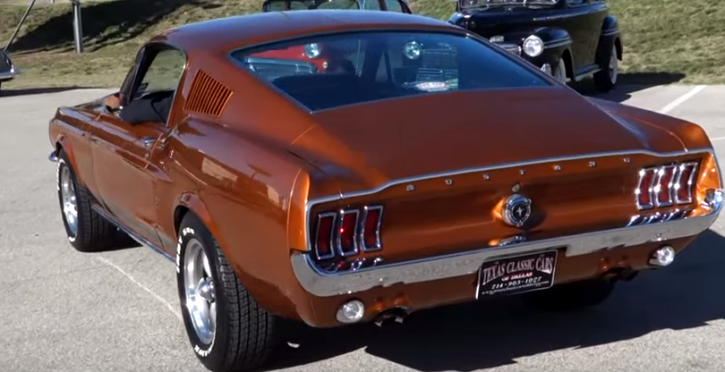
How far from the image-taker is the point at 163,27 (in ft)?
108

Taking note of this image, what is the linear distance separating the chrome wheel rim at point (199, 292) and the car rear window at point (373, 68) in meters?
0.83

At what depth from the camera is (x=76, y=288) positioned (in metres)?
6.87

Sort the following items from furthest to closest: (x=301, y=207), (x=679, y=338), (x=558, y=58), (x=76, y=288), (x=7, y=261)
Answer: (x=558, y=58)
(x=7, y=261)
(x=76, y=288)
(x=679, y=338)
(x=301, y=207)

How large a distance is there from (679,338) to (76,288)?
3.42m

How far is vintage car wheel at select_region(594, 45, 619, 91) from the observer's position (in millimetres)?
15789

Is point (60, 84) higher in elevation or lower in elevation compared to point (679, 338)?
lower

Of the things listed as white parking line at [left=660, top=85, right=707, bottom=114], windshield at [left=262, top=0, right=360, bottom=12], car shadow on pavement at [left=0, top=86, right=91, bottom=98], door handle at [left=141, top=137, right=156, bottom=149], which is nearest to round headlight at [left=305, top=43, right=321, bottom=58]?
door handle at [left=141, top=137, right=156, bottom=149]


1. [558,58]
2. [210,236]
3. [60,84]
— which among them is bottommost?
[60,84]

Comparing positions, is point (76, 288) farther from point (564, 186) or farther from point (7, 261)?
point (564, 186)

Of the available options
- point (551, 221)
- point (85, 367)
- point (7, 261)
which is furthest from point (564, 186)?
point (7, 261)

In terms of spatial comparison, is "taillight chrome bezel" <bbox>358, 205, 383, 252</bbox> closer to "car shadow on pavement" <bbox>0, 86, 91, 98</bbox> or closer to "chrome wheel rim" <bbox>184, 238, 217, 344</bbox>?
"chrome wheel rim" <bbox>184, 238, 217, 344</bbox>

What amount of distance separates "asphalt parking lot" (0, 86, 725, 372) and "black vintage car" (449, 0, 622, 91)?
242 inches

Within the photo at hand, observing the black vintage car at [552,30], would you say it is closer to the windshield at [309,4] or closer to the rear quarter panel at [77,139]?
the windshield at [309,4]

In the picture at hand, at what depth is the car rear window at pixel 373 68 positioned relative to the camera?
537cm
